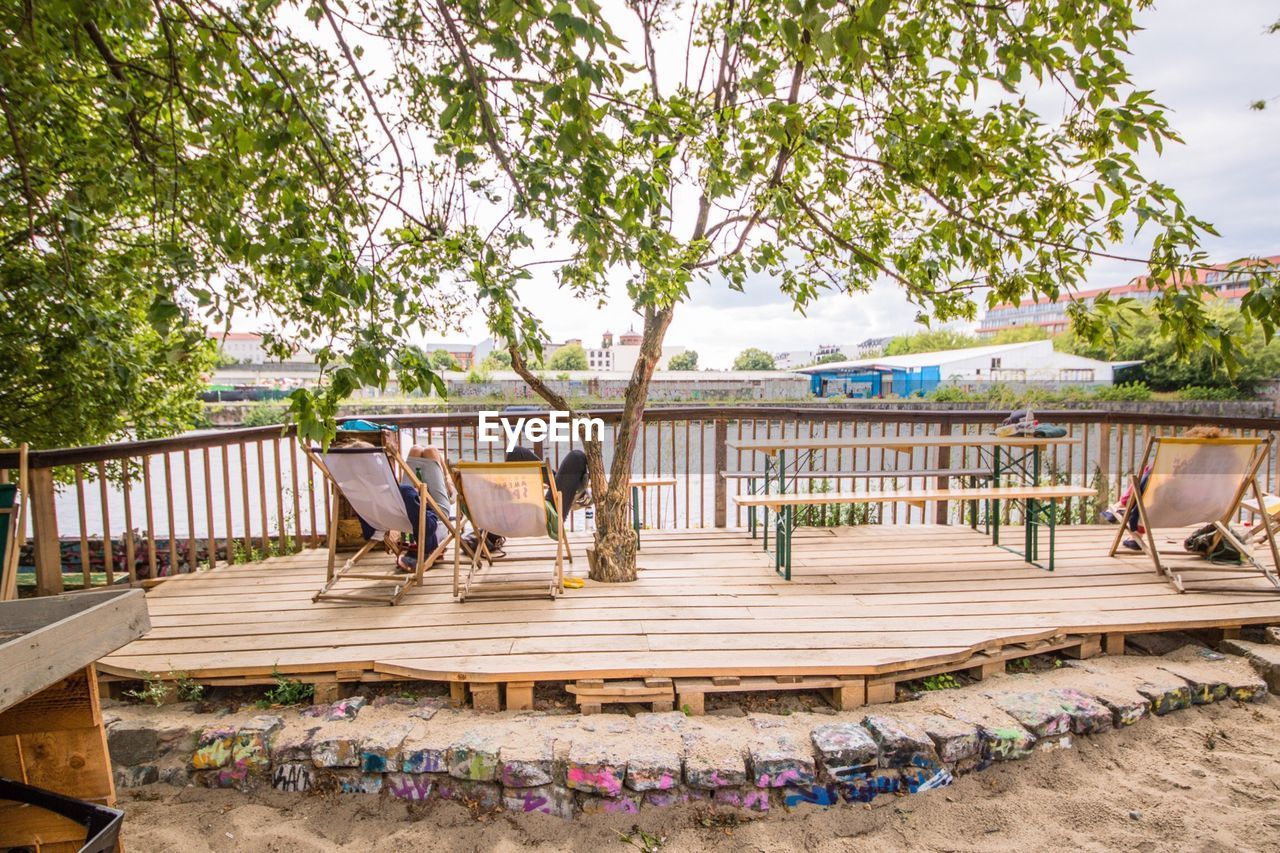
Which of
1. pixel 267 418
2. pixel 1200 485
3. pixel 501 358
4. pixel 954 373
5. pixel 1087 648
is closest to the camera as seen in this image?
pixel 1087 648

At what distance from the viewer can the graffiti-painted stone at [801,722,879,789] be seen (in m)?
2.21

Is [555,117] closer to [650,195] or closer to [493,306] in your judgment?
[650,195]

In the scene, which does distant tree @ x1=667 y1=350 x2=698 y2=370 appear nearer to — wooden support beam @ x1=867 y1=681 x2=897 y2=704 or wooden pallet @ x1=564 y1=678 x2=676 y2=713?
wooden support beam @ x1=867 y1=681 x2=897 y2=704

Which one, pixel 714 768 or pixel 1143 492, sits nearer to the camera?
pixel 714 768

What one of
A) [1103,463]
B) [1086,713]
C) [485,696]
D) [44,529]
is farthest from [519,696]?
[1103,463]

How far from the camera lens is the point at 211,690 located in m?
2.69

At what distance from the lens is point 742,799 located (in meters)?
2.18

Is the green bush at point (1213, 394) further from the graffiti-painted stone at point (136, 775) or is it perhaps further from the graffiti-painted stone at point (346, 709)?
the graffiti-painted stone at point (136, 775)

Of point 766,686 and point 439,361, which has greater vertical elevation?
point 439,361

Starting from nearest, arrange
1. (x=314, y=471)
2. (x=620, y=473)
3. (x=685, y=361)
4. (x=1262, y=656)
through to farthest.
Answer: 1. (x=1262, y=656)
2. (x=620, y=473)
3. (x=314, y=471)
4. (x=685, y=361)

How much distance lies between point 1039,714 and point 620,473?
2324 millimetres

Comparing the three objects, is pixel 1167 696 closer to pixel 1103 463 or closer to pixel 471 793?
pixel 471 793

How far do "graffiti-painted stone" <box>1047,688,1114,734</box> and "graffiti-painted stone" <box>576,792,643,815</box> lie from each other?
5.91 ft

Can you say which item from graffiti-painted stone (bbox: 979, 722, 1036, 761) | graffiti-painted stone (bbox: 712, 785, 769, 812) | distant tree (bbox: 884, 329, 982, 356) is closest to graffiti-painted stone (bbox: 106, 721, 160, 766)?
graffiti-painted stone (bbox: 712, 785, 769, 812)
